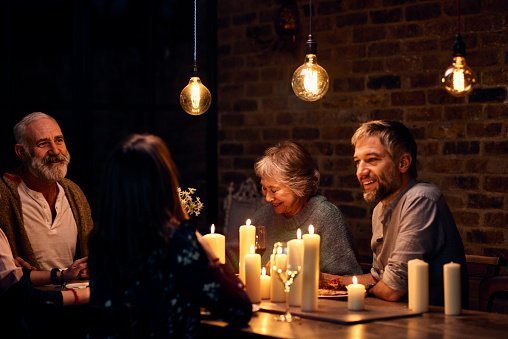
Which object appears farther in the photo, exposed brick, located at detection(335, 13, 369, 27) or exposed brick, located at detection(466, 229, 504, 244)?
exposed brick, located at detection(335, 13, 369, 27)

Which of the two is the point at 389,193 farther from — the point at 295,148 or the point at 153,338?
the point at 153,338

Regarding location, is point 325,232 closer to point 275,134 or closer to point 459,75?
point 459,75

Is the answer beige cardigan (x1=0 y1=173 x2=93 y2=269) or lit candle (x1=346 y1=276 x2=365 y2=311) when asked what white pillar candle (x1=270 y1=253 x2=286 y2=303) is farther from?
beige cardigan (x1=0 y1=173 x2=93 y2=269)

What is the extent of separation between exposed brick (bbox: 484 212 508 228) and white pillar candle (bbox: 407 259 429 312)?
1.56m

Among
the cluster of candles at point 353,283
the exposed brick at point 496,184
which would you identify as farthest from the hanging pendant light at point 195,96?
the exposed brick at point 496,184

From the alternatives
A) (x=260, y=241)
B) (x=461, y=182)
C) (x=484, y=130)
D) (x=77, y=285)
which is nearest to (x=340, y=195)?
(x=461, y=182)

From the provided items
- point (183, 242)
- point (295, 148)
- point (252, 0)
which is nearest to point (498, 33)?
point (295, 148)

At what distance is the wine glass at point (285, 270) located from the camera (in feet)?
11.7

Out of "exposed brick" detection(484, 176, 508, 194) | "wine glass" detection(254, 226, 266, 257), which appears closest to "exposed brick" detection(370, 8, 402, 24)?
"exposed brick" detection(484, 176, 508, 194)

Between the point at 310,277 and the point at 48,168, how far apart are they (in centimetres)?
206

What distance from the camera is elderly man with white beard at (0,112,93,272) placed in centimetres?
500

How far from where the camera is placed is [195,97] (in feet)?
15.7

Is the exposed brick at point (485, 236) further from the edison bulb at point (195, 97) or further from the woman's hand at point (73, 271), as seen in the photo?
the woman's hand at point (73, 271)

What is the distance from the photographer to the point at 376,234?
446cm
